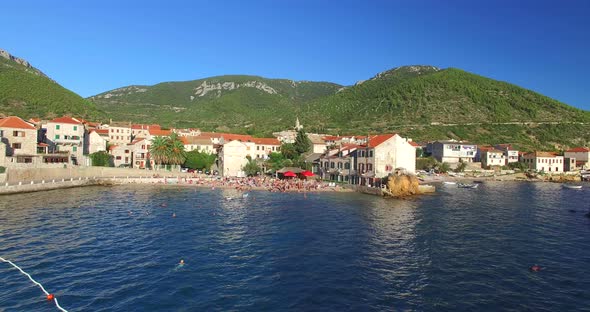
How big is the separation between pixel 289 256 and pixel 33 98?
411 ft

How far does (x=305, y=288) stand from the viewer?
65.6ft

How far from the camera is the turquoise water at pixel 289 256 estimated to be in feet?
61.0

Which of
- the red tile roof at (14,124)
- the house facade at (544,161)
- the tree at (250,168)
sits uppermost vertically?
the red tile roof at (14,124)

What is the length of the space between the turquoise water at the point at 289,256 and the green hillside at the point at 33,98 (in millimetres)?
79852

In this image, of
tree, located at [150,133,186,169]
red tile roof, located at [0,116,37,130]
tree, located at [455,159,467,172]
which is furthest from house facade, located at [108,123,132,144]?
tree, located at [455,159,467,172]

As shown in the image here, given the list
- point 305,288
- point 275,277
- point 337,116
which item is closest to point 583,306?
point 305,288

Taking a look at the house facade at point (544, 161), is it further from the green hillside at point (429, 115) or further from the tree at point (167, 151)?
the tree at point (167, 151)

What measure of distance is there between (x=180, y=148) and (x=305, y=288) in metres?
63.3

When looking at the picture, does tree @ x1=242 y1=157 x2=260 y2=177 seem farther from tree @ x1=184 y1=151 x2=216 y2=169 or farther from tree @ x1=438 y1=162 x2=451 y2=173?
tree @ x1=438 y1=162 x2=451 y2=173

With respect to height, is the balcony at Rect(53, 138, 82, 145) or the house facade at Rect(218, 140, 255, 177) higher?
the balcony at Rect(53, 138, 82, 145)

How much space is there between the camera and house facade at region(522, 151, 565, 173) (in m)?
105

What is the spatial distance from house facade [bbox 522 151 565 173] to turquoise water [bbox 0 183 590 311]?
6816 centimetres

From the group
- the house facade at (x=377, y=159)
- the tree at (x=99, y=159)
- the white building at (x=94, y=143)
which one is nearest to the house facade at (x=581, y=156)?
the house facade at (x=377, y=159)

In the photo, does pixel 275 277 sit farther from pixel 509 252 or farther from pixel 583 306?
pixel 509 252
